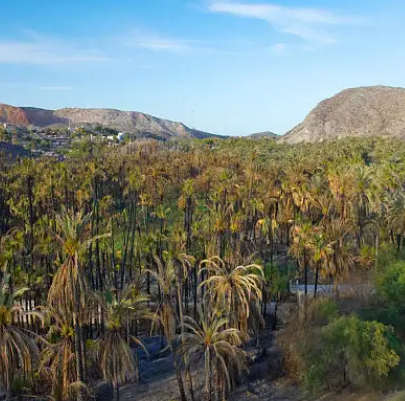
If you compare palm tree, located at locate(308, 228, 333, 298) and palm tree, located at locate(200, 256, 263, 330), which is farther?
palm tree, located at locate(308, 228, 333, 298)

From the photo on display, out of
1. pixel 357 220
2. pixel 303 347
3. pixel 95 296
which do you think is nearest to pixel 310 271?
pixel 357 220

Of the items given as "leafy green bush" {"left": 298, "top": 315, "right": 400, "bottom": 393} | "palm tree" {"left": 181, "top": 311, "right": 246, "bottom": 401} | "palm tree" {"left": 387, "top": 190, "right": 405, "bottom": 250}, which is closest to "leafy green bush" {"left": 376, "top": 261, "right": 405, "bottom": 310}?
"leafy green bush" {"left": 298, "top": 315, "right": 400, "bottom": 393}

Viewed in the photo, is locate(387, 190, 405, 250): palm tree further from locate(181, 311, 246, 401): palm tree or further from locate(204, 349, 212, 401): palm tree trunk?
locate(204, 349, 212, 401): palm tree trunk

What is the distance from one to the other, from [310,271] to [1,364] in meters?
42.6

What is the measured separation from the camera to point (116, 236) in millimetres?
74125

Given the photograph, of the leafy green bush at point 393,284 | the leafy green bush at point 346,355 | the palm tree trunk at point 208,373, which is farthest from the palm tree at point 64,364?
the leafy green bush at point 393,284

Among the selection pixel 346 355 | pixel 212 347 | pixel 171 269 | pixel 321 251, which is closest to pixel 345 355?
pixel 346 355

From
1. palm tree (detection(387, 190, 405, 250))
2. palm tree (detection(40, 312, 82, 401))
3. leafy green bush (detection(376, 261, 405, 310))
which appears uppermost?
palm tree (detection(387, 190, 405, 250))

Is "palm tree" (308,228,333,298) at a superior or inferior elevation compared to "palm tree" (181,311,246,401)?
superior

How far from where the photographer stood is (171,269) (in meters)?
32.4

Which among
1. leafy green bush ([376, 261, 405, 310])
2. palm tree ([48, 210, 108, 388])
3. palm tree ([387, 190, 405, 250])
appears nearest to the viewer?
palm tree ([48, 210, 108, 388])

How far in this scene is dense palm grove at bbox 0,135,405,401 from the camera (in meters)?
27.1

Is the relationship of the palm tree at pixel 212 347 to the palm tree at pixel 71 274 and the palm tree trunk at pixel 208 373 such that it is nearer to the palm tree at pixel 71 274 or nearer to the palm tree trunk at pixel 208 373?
the palm tree trunk at pixel 208 373

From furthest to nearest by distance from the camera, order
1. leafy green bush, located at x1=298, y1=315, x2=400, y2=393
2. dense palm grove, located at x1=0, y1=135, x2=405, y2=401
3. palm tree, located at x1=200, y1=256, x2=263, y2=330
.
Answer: palm tree, located at x1=200, y1=256, x2=263, y2=330
leafy green bush, located at x1=298, y1=315, x2=400, y2=393
dense palm grove, located at x1=0, y1=135, x2=405, y2=401
